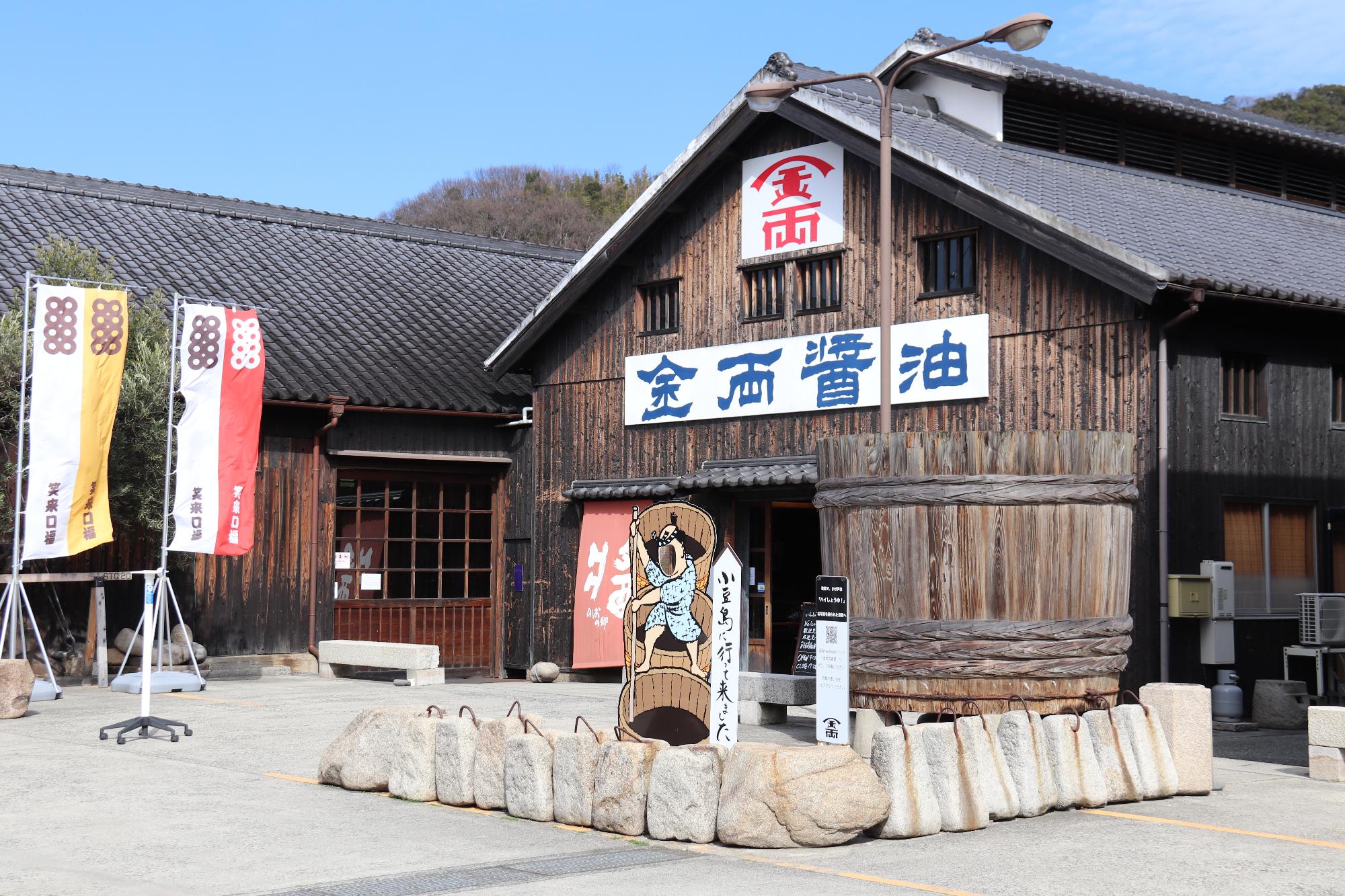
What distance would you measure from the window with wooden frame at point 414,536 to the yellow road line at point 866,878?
13.5m

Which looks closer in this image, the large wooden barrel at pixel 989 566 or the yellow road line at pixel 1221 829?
the yellow road line at pixel 1221 829

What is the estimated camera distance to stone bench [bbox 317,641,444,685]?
18.7m

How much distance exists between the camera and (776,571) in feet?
64.3

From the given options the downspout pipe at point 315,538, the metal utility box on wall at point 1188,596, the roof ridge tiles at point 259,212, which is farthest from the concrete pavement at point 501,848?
the roof ridge tiles at point 259,212

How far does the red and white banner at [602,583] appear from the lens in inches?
790

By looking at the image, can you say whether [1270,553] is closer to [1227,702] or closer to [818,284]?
[1227,702]

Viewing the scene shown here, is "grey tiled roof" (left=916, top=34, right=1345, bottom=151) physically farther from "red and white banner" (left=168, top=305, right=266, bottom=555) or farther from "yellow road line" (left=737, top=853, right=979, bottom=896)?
"yellow road line" (left=737, top=853, right=979, bottom=896)

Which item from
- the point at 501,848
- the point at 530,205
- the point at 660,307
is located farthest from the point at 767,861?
the point at 530,205

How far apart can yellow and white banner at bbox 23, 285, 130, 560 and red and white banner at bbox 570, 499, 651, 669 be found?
22.8ft

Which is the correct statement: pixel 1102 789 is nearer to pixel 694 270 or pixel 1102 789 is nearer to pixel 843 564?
pixel 843 564

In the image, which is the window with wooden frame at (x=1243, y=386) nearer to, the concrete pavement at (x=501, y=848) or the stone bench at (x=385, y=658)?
the concrete pavement at (x=501, y=848)

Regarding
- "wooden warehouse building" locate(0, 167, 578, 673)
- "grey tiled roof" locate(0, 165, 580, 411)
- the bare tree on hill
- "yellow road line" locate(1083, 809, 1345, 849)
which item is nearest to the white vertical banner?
"wooden warehouse building" locate(0, 167, 578, 673)

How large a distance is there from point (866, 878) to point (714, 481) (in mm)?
10975

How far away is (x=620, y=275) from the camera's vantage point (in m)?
20.6
